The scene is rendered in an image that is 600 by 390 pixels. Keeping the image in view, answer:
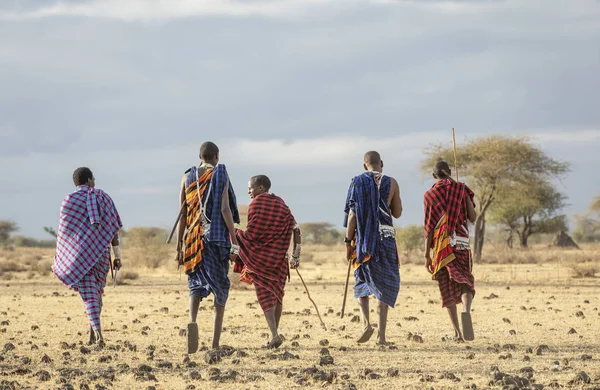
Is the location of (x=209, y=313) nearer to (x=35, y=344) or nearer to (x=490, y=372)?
(x=35, y=344)

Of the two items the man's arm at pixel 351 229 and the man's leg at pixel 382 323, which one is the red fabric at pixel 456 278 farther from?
the man's arm at pixel 351 229

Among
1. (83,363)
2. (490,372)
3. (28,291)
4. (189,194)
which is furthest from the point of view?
(28,291)

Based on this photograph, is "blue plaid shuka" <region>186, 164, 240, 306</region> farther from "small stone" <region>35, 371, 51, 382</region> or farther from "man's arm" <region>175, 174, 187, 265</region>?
"small stone" <region>35, 371, 51, 382</region>

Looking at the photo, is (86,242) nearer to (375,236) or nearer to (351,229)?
(351,229)

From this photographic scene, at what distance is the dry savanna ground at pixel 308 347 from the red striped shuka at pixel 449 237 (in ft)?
2.20

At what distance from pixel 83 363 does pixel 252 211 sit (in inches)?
105

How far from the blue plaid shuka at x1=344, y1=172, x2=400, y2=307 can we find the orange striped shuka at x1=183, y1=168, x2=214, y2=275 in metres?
1.85

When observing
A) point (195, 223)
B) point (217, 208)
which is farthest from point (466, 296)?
point (195, 223)

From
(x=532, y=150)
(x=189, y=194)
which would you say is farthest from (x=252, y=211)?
(x=532, y=150)

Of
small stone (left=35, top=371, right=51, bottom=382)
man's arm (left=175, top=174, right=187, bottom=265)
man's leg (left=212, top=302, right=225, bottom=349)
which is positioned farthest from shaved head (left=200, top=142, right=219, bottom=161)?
small stone (left=35, top=371, right=51, bottom=382)

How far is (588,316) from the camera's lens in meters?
14.5

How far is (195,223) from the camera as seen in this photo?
1031 cm

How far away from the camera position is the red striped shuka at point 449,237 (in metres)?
11.3

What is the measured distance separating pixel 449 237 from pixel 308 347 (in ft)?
7.27
